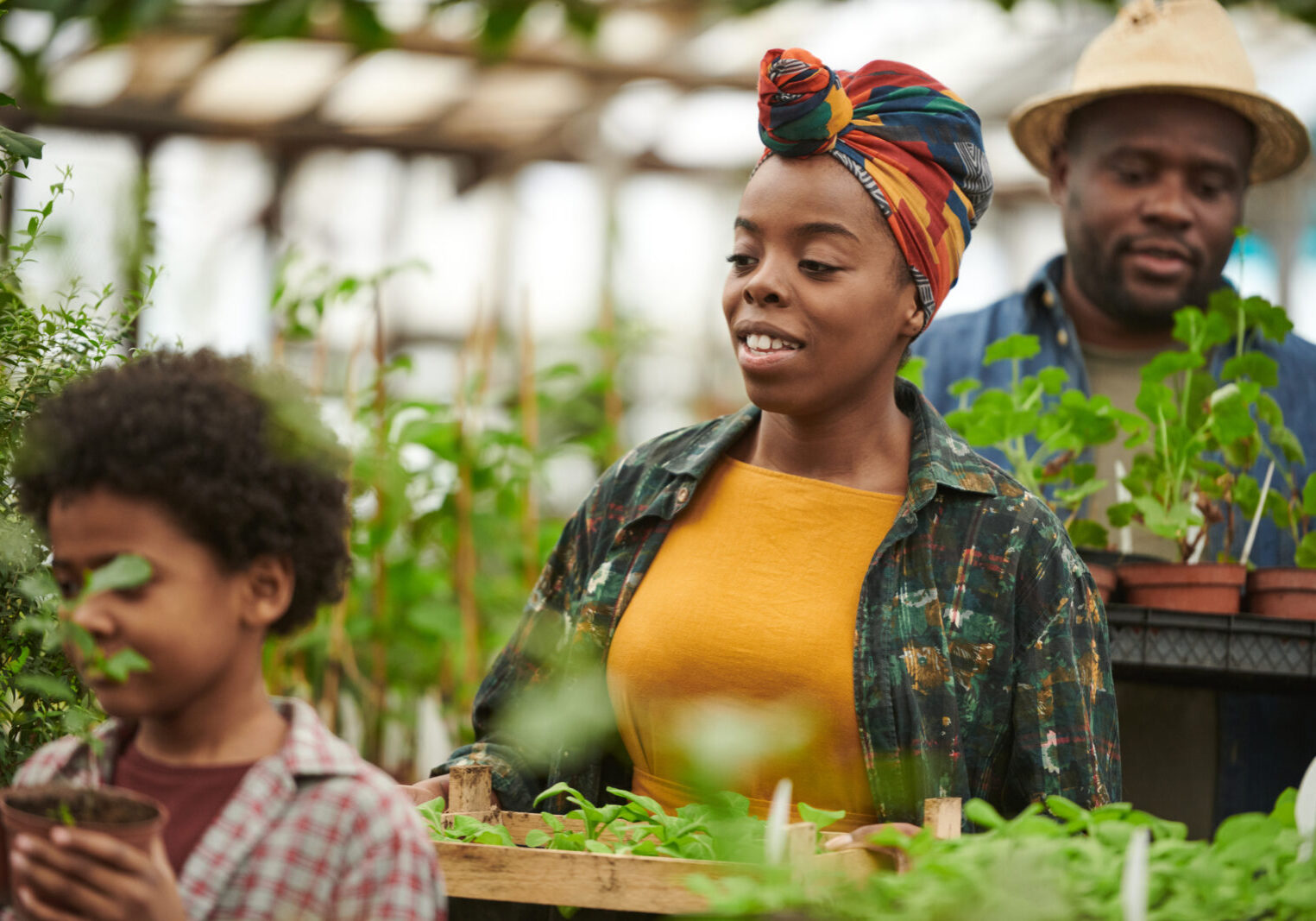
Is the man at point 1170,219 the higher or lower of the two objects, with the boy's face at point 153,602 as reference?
higher

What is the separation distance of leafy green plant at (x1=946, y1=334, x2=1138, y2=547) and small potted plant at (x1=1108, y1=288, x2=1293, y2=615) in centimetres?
6

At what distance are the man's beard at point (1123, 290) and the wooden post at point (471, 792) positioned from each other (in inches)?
67.7

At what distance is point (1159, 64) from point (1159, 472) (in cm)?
83

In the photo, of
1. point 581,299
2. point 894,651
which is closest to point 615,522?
point 894,651

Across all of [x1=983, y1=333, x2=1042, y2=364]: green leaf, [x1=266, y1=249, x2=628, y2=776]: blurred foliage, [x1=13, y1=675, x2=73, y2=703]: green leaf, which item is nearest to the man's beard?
[x1=983, y1=333, x2=1042, y2=364]: green leaf

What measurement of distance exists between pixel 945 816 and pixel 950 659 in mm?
335

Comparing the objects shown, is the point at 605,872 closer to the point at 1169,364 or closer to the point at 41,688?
the point at 41,688

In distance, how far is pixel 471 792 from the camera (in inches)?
61.9

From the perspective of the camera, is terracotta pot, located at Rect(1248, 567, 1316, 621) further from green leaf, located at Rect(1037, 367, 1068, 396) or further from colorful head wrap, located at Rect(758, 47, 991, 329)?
colorful head wrap, located at Rect(758, 47, 991, 329)

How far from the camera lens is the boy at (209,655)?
0.97 metres

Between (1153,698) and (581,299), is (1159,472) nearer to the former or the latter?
(1153,698)

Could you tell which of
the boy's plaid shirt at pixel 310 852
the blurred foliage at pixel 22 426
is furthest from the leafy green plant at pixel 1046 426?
the boy's plaid shirt at pixel 310 852

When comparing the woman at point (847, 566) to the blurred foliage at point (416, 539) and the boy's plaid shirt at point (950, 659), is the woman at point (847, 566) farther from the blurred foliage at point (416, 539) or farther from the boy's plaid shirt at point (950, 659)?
the blurred foliage at point (416, 539)

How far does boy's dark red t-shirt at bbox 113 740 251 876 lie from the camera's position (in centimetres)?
99
